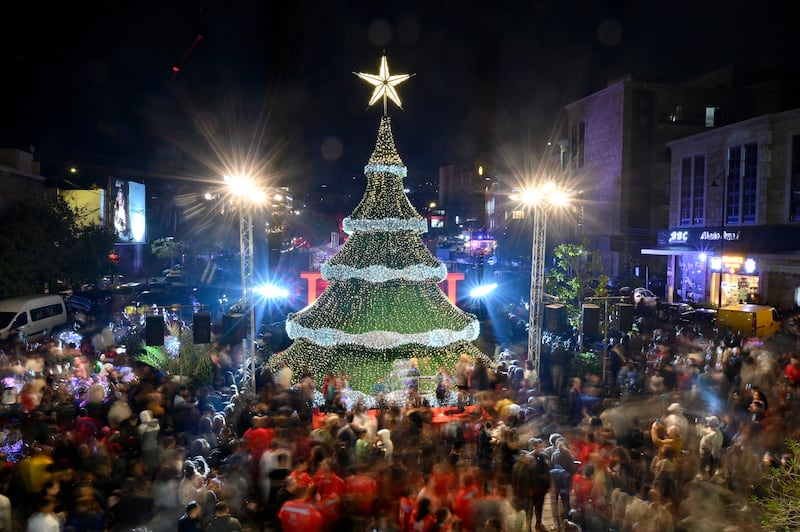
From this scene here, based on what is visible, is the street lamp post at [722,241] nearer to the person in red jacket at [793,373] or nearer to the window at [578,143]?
the window at [578,143]

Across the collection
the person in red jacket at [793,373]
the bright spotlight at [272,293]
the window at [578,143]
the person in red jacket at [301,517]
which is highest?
the window at [578,143]

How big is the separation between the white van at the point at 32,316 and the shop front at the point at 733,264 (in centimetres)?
2841

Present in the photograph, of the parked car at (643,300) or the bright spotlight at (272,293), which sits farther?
the bright spotlight at (272,293)

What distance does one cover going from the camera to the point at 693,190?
3212 centimetres

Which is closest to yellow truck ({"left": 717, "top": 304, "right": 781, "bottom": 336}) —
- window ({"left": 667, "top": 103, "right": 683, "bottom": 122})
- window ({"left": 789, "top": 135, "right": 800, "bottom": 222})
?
window ({"left": 789, "top": 135, "right": 800, "bottom": 222})

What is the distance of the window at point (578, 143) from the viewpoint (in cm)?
4328

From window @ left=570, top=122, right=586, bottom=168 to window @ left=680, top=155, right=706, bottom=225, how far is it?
1065 centimetres

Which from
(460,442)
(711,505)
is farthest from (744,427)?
(460,442)

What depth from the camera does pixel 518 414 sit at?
9.75m

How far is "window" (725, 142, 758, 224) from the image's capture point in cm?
2759

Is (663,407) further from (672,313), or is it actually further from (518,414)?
(672,313)

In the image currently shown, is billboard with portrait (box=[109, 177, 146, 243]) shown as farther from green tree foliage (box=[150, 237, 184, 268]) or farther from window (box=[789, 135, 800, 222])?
window (box=[789, 135, 800, 222])

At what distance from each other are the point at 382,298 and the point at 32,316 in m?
13.8

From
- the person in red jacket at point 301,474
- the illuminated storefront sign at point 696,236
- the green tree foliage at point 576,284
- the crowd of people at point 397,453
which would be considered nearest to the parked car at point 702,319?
the green tree foliage at point 576,284
